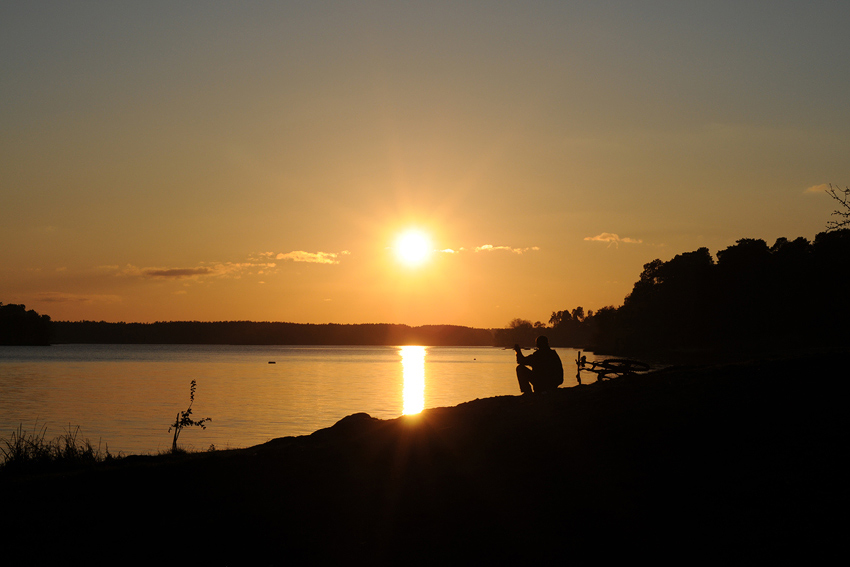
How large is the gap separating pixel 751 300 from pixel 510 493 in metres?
99.4

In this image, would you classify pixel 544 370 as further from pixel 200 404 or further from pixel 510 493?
pixel 200 404

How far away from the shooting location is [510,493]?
9.94 metres

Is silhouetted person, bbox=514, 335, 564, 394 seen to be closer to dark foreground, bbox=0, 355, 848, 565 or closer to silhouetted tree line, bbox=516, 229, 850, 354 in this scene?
dark foreground, bbox=0, 355, 848, 565

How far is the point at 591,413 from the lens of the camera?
1363 centimetres

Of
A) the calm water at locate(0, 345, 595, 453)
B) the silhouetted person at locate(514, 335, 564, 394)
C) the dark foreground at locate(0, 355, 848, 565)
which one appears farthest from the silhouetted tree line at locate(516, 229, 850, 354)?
the dark foreground at locate(0, 355, 848, 565)

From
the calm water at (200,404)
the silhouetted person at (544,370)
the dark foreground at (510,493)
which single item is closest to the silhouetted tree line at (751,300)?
the calm water at (200,404)

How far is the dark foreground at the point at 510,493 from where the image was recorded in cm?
822

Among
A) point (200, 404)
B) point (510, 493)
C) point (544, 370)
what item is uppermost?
point (544, 370)

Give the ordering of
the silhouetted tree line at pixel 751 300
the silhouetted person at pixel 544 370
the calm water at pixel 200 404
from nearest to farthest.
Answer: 1. the silhouetted person at pixel 544 370
2. the calm water at pixel 200 404
3. the silhouetted tree line at pixel 751 300

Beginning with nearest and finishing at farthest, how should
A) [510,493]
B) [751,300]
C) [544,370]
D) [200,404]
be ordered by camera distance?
[510,493] → [544,370] → [200,404] → [751,300]

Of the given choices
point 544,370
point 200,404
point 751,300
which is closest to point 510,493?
point 544,370

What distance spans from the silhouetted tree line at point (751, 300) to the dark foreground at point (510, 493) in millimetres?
84417

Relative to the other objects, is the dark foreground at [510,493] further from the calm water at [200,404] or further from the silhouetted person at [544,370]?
the calm water at [200,404]

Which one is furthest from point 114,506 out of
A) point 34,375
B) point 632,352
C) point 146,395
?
point 632,352
